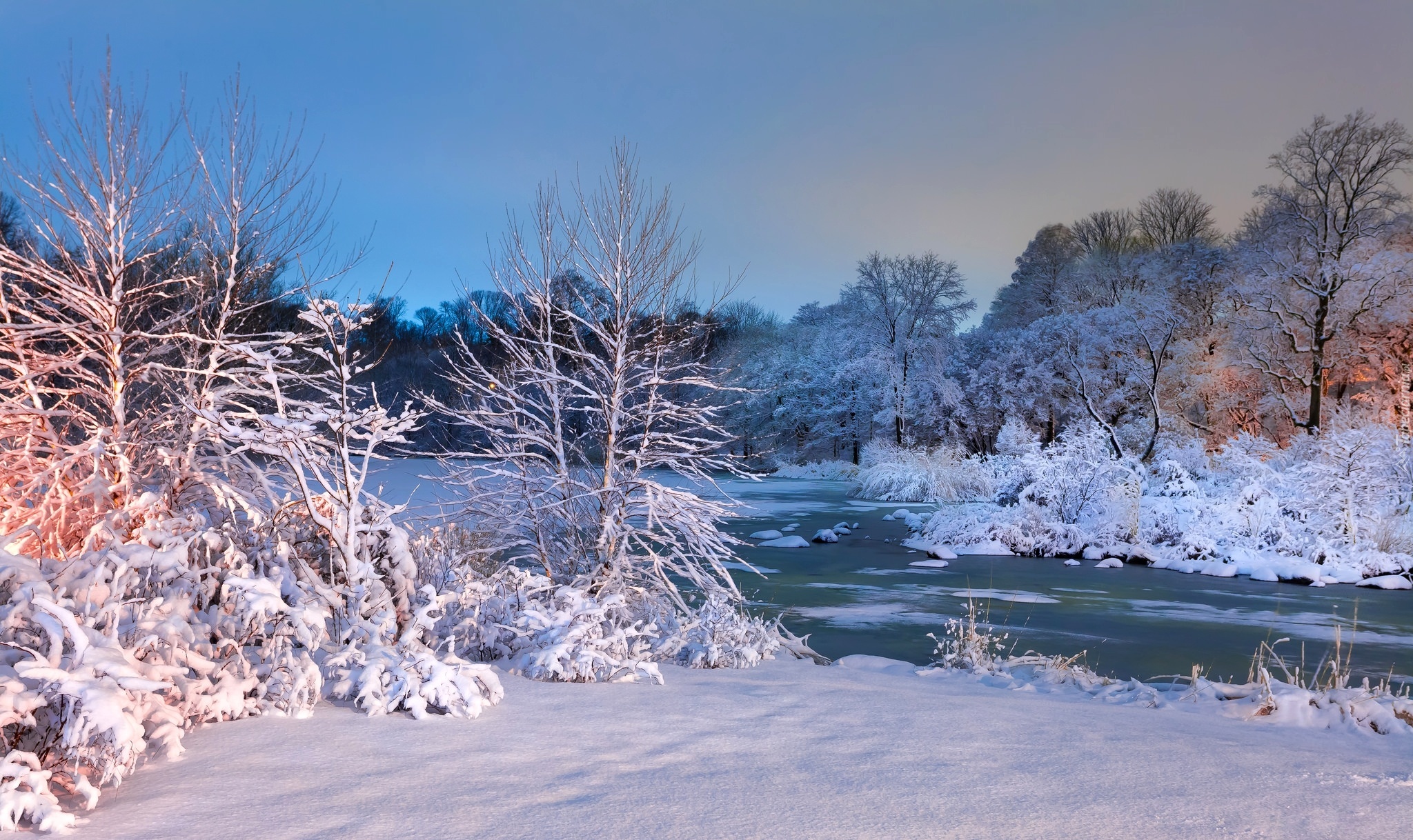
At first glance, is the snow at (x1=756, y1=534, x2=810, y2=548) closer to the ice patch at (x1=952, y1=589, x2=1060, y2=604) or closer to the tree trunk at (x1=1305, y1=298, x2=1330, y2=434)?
the ice patch at (x1=952, y1=589, x2=1060, y2=604)

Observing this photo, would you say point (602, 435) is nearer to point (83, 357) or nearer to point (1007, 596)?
point (83, 357)

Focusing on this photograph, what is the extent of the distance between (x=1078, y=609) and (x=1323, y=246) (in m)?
19.1

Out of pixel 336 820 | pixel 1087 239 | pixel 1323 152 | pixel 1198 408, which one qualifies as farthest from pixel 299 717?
pixel 1087 239

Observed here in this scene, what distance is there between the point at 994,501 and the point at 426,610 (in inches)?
654

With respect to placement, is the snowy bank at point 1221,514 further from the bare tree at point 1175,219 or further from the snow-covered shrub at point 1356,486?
the bare tree at point 1175,219

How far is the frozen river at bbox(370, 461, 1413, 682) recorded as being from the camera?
8.55 m

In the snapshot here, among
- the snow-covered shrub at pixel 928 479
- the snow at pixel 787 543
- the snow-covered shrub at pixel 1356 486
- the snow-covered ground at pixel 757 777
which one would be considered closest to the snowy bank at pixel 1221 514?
the snow-covered shrub at pixel 1356 486

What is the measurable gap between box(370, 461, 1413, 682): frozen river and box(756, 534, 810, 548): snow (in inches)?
9.4

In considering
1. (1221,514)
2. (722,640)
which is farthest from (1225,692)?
(1221,514)

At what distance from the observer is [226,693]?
3.27 m

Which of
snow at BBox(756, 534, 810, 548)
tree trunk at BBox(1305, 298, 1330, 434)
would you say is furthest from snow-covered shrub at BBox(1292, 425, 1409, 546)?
tree trunk at BBox(1305, 298, 1330, 434)

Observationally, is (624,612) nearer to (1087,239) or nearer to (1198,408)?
(1198,408)

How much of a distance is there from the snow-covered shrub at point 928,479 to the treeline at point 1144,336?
3810mm

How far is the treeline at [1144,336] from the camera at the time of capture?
24.0m
